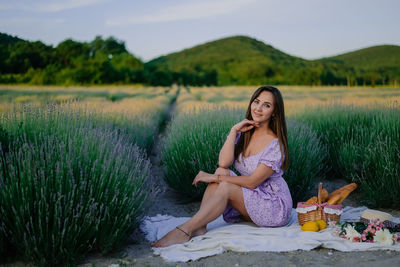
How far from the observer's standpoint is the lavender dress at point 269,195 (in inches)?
140

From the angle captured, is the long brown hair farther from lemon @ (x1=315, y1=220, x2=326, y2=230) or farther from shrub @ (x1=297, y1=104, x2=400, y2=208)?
shrub @ (x1=297, y1=104, x2=400, y2=208)

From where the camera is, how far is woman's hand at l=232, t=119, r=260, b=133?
3.67 metres

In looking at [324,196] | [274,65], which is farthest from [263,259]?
[274,65]

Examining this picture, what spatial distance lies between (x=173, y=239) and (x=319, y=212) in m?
1.40

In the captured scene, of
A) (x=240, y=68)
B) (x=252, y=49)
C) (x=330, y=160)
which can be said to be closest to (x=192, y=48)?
(x=252, y=49)

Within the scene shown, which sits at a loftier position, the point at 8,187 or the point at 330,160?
the point at 8,187

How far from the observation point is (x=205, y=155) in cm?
518

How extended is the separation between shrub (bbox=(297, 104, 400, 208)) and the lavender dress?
1676mm

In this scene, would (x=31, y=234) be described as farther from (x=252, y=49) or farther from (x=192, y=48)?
(x=192, y=48)

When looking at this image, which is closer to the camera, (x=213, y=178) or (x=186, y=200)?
(x=213, y=178)

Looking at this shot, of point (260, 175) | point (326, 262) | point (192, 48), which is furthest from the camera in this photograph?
point (192, 48)

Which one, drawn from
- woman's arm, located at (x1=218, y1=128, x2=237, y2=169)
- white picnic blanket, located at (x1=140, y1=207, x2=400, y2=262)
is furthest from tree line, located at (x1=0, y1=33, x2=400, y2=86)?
white picnic blanket, located at (x1=140, y1=207, x2=400, y2=262)

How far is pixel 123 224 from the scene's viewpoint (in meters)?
3.09

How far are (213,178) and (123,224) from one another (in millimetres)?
917
